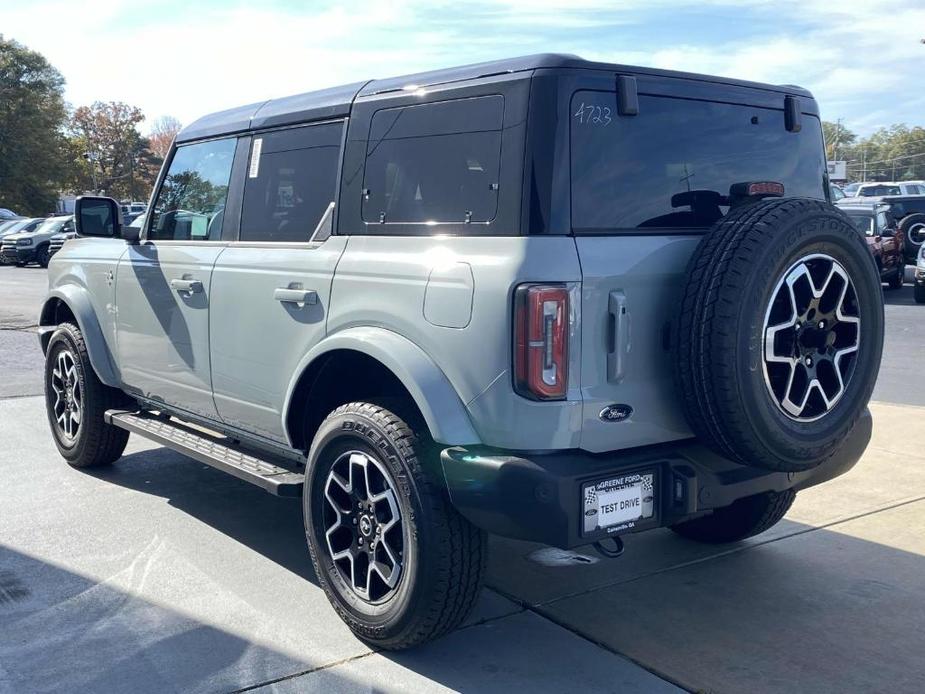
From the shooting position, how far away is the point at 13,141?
5409 centimetres

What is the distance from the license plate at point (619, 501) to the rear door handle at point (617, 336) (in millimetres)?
Answer: 341

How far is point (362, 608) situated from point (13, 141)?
5769 centimetres

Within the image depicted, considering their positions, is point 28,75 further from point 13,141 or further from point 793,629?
point 793,629

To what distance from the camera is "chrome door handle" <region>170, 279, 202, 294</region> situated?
4648 millimetres

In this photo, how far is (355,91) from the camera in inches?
157

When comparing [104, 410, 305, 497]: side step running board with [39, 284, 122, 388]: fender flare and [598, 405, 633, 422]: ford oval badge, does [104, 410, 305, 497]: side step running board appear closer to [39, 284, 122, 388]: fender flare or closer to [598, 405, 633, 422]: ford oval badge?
[39, 284, 122, 388]: fender flare

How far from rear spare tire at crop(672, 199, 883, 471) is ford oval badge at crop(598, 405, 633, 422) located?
0.19 meters

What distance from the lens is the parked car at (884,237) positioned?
18219mm

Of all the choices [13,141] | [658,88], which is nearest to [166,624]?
[658,88]

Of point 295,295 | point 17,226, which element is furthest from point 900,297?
point 17,226

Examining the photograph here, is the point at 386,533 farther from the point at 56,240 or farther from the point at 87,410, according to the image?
the point at 56,240

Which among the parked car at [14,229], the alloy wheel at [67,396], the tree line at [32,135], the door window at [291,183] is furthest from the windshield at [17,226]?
the door window at [291,183]

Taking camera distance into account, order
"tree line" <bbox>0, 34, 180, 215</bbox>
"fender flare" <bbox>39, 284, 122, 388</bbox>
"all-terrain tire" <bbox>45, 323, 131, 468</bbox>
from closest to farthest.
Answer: "fender flare" <bbox>39, 284, 122, 388</bbox>, "all-terrain tire" <bbox>45, 323, 131, 468</bbox>, "tree line" <bbox>0, 34, 180, 215</bbox>

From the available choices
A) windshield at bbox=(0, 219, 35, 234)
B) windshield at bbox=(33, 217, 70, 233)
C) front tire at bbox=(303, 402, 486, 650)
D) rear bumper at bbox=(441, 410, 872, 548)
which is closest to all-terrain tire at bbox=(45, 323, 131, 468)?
front tire at bbox=(303, 402, 486, 650)
